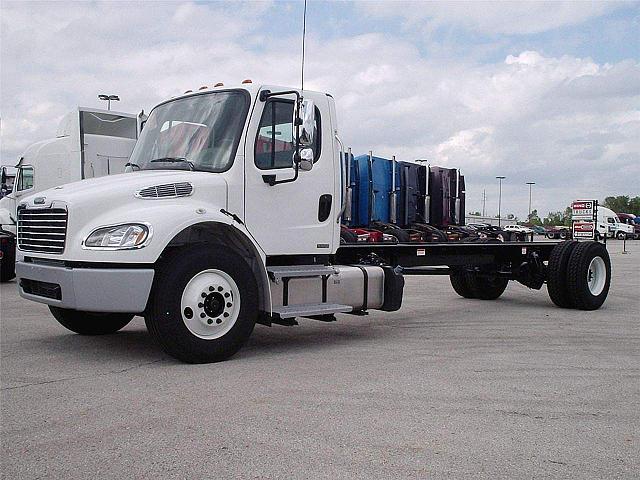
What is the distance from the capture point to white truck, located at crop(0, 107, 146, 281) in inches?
668

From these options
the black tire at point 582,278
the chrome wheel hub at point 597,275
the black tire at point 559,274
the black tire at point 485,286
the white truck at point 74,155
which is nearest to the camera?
the black tire at point 582,278

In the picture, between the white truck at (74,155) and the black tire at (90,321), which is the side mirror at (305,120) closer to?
the black tire at (90,321)

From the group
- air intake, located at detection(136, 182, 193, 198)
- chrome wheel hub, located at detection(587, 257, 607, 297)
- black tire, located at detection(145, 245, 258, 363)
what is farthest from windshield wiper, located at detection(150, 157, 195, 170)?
chrome wheel hub, located at detection(587, 257, 607, 297)

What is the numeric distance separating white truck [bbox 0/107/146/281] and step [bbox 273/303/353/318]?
10.4 metres

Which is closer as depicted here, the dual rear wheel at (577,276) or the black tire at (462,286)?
the dual rear wheel at (577,276)

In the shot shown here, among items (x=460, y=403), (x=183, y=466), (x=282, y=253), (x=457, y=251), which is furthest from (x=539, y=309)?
(x=183, y=466)

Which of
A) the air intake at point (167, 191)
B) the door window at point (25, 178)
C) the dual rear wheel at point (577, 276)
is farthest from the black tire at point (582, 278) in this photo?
the door window at point (25, 178)

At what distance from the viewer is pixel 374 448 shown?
4.43m

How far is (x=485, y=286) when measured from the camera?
13328mm

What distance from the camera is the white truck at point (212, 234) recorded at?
6457 mm

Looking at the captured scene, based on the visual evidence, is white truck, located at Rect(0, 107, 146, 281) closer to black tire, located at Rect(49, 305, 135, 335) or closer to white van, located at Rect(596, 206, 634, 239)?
black tire, located at Rect(49, 305, 135, 335)

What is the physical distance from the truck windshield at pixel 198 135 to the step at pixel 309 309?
1.54 meters

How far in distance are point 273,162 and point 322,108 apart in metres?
1.08

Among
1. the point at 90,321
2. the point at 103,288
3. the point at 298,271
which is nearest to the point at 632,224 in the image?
the point at 298,271
